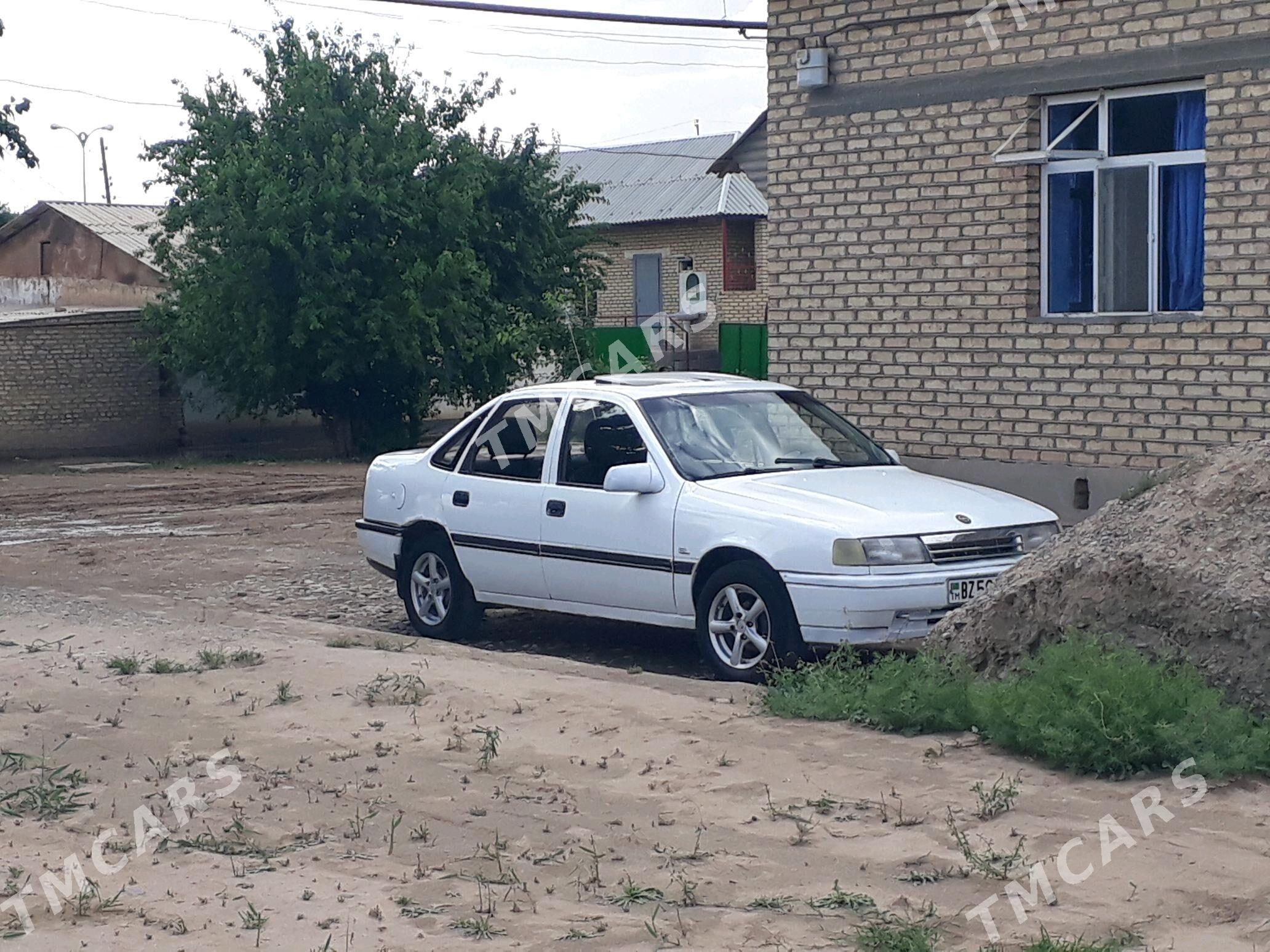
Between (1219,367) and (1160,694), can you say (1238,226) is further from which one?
(1160,694)

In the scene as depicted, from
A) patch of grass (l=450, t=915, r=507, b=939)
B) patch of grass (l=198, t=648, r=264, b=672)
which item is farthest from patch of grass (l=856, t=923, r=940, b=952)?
patch of grass (l=198, t=648, r=264, b=672)

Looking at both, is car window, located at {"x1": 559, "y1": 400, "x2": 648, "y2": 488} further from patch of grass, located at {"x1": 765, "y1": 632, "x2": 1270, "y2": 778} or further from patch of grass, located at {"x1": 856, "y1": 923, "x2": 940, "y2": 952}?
patch of grass, located at {"x1": 856, "y1": 923, "x2": 940, "y2": 952}

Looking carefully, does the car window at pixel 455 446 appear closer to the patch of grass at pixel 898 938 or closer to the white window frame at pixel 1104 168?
the white window frame at pixel 1104 168

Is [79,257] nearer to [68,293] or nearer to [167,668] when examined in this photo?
[68,293]

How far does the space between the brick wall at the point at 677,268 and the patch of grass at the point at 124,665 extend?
33.8 m

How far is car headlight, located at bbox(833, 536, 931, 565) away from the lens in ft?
26.2

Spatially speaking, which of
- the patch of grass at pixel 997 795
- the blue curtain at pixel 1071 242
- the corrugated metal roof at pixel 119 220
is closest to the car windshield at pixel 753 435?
the patch of grass at pixel 997 795

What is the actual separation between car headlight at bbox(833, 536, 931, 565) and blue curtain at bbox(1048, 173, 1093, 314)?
4.91 metres

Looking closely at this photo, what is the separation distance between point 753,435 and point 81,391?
20.5 metres

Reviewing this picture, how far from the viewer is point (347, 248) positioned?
80.1 feet

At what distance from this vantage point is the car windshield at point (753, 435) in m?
9.00

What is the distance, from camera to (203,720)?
7.29 m

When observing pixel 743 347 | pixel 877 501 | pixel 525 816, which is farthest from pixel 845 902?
pixel 743 347

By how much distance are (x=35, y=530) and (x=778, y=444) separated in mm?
10061
